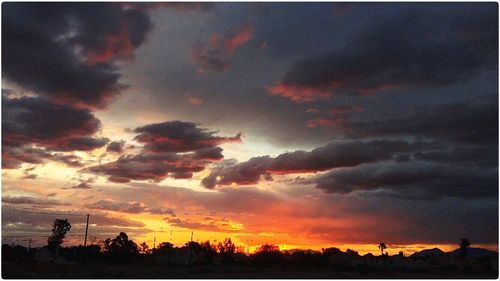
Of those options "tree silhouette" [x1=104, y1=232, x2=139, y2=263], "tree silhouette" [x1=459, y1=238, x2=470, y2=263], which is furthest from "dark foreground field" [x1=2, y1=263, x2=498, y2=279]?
"tree silhouette" [x1=459, y1=238, x2=470, y2=263]

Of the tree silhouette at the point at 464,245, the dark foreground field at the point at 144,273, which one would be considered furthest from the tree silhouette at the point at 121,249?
the tree silhouette at the point at 464,245

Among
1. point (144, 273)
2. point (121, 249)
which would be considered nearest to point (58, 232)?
point (121, 249)

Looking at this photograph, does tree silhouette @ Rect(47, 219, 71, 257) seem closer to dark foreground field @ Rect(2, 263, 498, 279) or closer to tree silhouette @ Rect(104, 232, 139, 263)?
tree silhouette @ Rect(104, 232, 139, 263)

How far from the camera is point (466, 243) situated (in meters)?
162

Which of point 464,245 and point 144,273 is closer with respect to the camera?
point 144,273

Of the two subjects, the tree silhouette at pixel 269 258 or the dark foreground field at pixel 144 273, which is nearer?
the dark foreground field at pixel 144 273

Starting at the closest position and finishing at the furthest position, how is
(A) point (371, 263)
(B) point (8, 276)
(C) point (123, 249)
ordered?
(B) point (8, 276) < (C) point (123, 249) < (A) point (371, 263)

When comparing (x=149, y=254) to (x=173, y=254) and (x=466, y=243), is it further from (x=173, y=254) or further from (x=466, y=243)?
(x=466, y=243)

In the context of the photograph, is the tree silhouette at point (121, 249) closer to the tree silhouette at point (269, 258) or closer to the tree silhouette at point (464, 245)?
the tree silhouette at point (269, 258)

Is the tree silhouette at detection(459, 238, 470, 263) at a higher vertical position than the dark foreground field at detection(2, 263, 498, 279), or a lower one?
higher

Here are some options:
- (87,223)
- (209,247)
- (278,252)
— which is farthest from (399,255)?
(87,223)

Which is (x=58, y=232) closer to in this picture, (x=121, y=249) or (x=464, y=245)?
(x=121, y=249)

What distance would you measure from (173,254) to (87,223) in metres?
57.0

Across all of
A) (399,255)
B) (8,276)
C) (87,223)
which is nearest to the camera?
(8,276)
